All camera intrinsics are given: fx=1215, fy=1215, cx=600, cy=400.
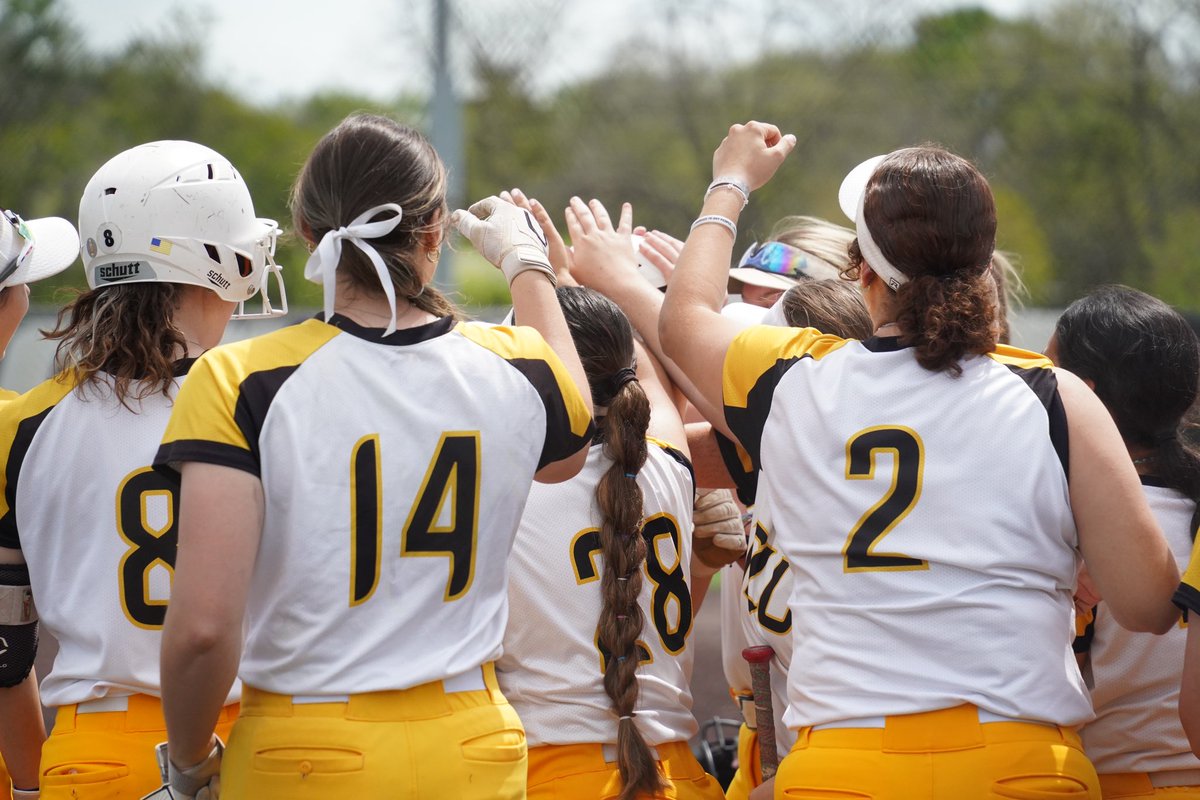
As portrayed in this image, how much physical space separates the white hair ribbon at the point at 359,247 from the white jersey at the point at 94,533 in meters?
0.56

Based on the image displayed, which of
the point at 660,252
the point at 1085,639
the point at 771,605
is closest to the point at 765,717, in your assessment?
the point at 771,605

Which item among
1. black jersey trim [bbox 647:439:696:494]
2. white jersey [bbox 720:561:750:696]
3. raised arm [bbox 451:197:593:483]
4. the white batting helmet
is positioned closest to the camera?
raised arm [bbox 451:197:593:483]

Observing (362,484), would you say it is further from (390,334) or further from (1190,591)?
(1190,591)

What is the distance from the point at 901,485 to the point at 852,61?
11.0 metres

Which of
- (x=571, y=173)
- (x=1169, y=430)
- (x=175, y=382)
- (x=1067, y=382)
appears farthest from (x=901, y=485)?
(x=571, y=173)

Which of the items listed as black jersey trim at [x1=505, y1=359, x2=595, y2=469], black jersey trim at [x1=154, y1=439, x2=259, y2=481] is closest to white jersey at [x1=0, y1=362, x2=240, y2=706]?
black jersey trim at [x1=154, y1=439, x2=259, y2=481]

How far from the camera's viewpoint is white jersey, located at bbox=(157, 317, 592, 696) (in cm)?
197

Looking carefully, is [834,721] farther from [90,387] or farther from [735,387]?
[90,387]

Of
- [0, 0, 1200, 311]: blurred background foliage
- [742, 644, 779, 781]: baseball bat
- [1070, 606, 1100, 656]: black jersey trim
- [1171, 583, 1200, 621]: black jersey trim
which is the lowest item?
[742, 644, 779, 781]: baseball bat

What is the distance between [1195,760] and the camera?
8.27 ft

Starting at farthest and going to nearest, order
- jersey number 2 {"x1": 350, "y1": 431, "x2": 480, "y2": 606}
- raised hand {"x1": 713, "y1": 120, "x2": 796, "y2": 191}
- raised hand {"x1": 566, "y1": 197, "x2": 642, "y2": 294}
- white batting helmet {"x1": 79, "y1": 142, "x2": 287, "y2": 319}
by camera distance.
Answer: raised hand {"x1": 566, "y1": 197, "x2": 642, "y2": 294}
raised hand {"x1": 713, "y1": 120, "x2": 796, "y2": 191}
white batting helmet {"x1": 79, "y1": 142, "x2": 287, "y2": 319}
jersey number 2 {"x1": 350, "y1": 431, "x2": 480, "y2": 606}

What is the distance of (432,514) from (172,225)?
1.02 m

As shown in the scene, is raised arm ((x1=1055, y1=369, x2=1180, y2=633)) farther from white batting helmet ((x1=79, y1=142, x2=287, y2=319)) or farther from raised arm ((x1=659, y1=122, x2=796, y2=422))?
white batting helmet ((x1=79, y1=142, x2=287, y2=319))

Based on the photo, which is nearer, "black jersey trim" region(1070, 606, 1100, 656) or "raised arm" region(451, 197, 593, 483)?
"raised arm" region(451, 197, 593, 483)
